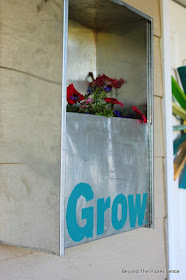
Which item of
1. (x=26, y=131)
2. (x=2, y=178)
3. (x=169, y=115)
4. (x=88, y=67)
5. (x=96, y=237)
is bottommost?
(x=96, y=237)

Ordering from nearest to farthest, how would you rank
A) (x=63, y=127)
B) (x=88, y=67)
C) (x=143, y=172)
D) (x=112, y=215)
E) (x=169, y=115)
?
(x=63, y=127), (x=112, y=215), (x=143, y=172), (x=88, y=67), (x=169, y=115)

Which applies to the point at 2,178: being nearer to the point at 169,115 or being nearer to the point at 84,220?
the point at 84,220

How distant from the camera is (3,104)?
1193 mm

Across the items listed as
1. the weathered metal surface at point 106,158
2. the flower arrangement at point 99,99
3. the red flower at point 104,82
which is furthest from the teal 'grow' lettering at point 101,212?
the red flower at point 104,82

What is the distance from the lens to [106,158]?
4.46ft

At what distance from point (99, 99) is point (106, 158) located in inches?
10.9

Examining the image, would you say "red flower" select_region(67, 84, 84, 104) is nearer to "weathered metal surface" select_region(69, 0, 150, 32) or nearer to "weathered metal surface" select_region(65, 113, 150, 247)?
"weathered metal surface" select_region(65, 113, 150, 247)

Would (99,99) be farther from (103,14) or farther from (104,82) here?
(103,14)

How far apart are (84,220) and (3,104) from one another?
0.47 m

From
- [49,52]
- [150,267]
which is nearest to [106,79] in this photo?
[49,52]

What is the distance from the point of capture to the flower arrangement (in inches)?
54.7

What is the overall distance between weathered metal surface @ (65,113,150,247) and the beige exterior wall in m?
0.20

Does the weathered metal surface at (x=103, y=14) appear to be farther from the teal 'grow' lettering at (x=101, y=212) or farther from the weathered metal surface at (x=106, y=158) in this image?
the teal 'grow' lettering at (x=101, y=212)

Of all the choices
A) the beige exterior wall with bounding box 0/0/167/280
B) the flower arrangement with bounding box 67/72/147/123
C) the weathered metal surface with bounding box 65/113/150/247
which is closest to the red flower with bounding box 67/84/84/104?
the flower arrangement with bounding box 67/72/147/123
